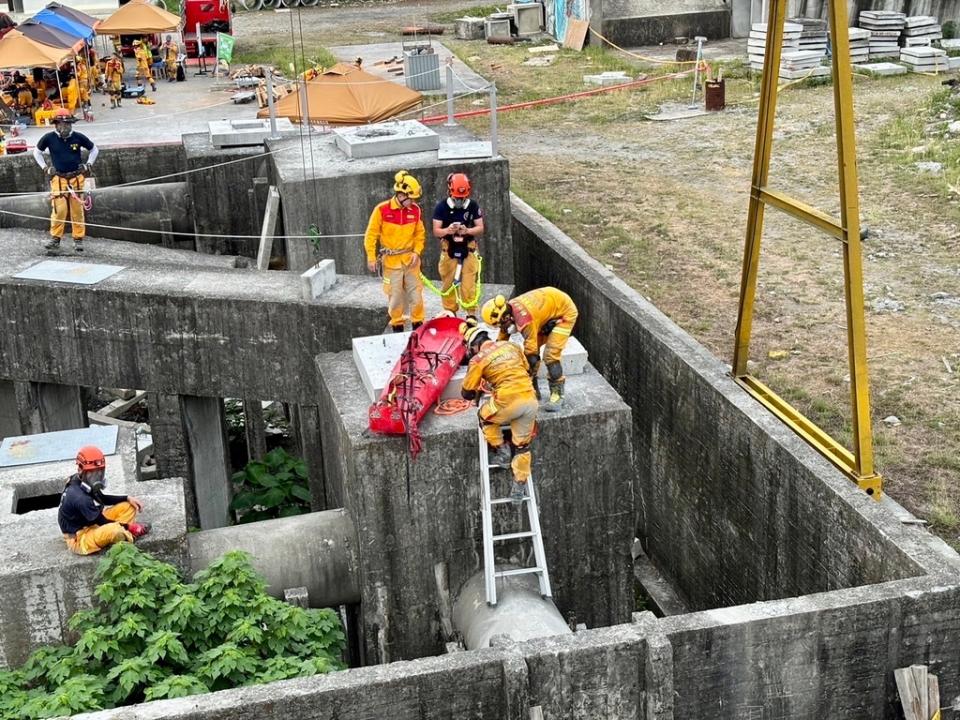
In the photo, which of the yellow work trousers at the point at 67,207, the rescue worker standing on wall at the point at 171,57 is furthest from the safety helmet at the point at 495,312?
the rescue worker standing on wall at the point at 171,57

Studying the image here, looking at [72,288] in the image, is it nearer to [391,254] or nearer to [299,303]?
[299,303]

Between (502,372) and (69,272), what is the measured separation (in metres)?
6.85

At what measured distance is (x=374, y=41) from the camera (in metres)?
36.8

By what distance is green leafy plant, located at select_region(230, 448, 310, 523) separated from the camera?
14.8m

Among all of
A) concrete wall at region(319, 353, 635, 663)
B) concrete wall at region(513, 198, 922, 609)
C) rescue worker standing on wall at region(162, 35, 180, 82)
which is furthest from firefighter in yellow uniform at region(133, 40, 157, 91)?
concrete wall at region(319, 353, 635, 663)

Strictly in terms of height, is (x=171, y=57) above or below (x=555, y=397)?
above

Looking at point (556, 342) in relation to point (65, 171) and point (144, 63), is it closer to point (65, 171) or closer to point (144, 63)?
point (65, 171)

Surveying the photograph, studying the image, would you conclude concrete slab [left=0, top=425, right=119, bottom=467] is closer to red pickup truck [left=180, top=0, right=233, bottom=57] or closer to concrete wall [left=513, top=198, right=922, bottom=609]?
concrete wall [left=513, top=198, right=922, bottom=609]

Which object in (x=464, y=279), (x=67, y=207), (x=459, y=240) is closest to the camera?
(x=459, y=240)

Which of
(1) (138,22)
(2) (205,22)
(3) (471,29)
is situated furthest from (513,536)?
(3) (471,29)

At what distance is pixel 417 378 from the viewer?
10062 mm

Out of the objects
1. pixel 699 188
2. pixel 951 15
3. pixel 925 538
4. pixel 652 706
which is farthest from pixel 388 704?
pixel 951 15

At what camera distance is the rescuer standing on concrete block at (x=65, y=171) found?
14844 millimetres

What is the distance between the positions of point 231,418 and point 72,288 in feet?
18.0
